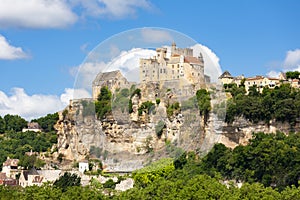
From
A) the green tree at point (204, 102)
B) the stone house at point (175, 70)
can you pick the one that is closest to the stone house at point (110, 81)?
the stone house at point (175, 70)

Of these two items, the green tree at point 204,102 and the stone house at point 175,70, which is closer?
the stone house at point 175,70

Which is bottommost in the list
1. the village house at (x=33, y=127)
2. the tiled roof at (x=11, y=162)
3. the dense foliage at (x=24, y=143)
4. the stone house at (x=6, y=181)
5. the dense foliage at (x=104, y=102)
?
the stone house at (x=6, y=181)

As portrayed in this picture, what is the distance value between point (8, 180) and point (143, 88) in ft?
93.4

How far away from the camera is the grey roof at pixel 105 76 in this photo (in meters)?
15.6

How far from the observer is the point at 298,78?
43312 mm

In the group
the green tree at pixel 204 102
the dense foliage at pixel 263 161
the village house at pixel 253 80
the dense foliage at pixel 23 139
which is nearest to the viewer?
the green tree at pixel 204 102

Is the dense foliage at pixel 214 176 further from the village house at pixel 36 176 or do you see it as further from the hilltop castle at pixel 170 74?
the hilltop castle at pixel 170 74

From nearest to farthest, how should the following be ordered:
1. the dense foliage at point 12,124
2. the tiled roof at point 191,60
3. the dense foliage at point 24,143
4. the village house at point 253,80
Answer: the tiled roof at point 191,60
the village house at point 253,80
the dense foliage at point 24,143
the dense foliage at point 12,124

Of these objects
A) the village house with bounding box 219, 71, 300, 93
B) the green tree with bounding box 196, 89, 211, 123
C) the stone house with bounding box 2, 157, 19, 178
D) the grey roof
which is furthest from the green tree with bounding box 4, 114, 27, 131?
the grey roof

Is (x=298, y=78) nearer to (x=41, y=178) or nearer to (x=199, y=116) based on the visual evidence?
(x=41, y=178)

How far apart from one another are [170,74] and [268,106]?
20103 mm

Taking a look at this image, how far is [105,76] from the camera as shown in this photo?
15688 millimetres

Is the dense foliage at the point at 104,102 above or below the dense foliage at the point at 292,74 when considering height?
below

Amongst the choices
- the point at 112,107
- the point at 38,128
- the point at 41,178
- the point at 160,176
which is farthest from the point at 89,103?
the point at 38,128
